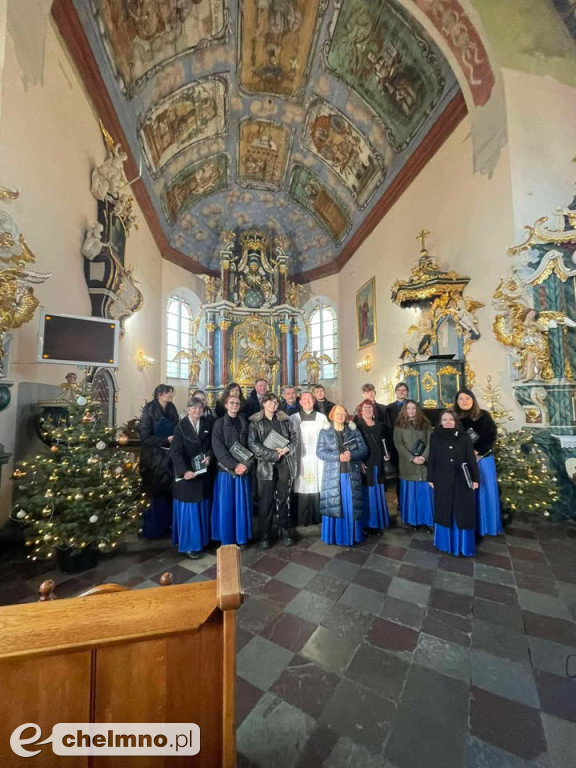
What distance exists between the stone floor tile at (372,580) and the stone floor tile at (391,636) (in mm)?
409

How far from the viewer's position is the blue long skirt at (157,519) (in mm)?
3576

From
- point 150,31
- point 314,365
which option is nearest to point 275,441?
point 150,31

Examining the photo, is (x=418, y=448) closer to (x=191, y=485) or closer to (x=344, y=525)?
(x=344, y=525)

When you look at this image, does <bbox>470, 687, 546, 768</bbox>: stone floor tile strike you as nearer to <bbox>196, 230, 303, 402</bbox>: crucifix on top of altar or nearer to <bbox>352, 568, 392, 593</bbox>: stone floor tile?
<bbox>352, 568, 392, 593</bbox>: stone floor tile

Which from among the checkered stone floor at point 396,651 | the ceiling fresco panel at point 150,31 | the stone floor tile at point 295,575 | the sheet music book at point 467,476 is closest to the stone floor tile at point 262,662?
the checkered stone floor at point 396,651

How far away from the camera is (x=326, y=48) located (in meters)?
7.43

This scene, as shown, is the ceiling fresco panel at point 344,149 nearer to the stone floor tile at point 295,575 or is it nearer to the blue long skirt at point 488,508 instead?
the blue long skirt at point 488,508

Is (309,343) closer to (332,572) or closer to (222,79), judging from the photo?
(222,79)

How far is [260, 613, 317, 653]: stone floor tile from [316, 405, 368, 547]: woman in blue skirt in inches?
48.8

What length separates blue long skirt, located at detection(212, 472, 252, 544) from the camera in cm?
337


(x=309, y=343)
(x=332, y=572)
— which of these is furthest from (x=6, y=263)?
(x=309, y=343)

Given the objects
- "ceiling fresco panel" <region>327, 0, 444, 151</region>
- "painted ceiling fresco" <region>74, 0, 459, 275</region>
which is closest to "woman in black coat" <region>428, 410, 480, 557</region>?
"painted ceiling fresco" <region>74, 0, 459, 275</region>

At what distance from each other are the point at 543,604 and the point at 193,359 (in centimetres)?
1188

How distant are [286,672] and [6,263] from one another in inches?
158
